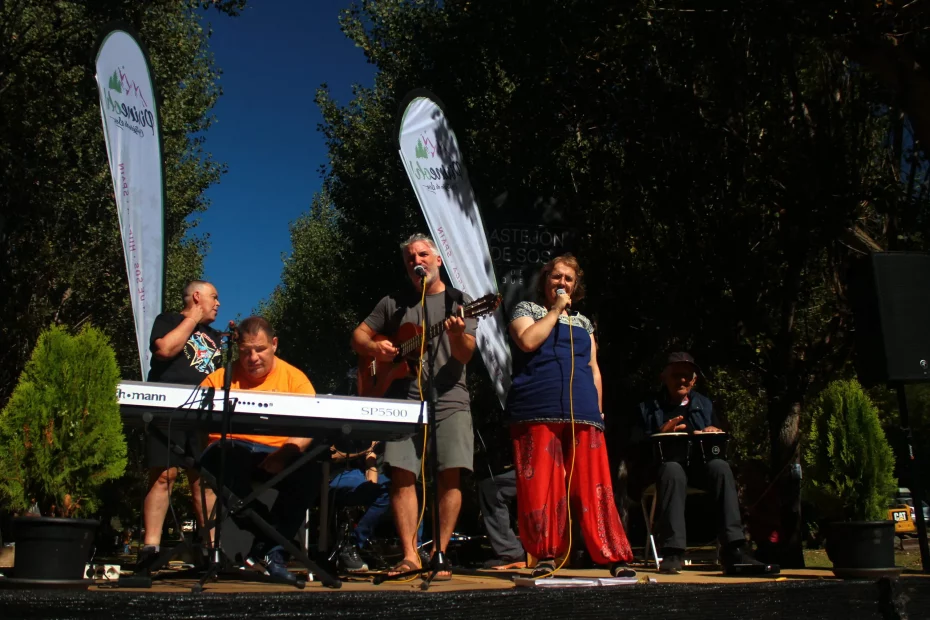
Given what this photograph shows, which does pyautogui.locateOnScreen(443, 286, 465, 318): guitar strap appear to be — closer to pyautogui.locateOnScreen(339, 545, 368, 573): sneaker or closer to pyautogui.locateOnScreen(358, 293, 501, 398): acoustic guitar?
pyautogui.locateOnScreen(358, 293, 501, 398): acoustic guitar

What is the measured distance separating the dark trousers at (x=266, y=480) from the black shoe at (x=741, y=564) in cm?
235

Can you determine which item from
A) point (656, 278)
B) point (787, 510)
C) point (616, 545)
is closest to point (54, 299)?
point (656, 278)

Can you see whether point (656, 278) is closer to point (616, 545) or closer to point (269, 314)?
point (616, 545)

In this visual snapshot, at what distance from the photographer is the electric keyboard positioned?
12.8 ft

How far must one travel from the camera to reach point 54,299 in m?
16.3

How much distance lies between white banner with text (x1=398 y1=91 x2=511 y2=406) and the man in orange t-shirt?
11.3 ft

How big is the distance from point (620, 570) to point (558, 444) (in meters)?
0.68

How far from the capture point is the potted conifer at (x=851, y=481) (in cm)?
448

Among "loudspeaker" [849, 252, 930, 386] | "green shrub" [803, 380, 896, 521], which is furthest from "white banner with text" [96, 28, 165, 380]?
"loudspeaker" [849, 252, 930, 386]

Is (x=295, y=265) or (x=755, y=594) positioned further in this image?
(x=295, y=265)

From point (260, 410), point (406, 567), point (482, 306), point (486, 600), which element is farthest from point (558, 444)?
point (260, 410)

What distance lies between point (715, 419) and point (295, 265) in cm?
Result: 2648

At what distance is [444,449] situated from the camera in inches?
183

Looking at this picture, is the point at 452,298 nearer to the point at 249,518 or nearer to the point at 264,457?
the point at 264,457
